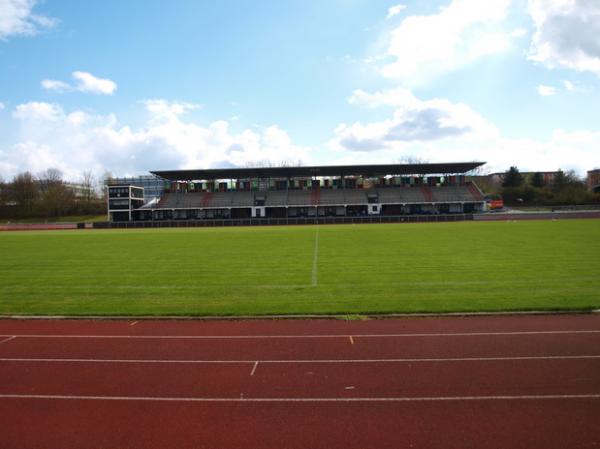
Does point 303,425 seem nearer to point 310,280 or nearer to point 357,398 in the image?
point 357,398

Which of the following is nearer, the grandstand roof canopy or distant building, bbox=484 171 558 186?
the grandstand roof canopy

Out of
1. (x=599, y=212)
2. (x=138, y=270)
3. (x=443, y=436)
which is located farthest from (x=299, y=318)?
(x=599, y=212)

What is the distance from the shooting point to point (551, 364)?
7547 millimetres

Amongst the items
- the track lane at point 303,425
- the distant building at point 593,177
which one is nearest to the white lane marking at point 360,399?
the track lane at point 303,425

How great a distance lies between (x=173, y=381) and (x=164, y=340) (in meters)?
2.46

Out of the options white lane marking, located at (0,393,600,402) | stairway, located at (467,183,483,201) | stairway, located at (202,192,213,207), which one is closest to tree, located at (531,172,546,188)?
stairway, located at (467,183,483,201)

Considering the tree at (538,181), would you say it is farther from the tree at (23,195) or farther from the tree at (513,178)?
the tree at (23,195)

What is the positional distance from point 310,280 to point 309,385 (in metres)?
8.53

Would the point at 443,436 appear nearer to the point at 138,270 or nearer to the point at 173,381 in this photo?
the point at 173,381

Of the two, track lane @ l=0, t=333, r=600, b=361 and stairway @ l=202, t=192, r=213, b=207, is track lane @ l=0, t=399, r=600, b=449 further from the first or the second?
stairway @ l=202, t=192, r=213, b=207

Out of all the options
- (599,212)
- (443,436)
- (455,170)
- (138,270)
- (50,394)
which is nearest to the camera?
(443,436)

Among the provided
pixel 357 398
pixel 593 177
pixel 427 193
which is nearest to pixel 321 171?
pixel 427 193

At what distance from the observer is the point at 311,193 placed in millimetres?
74938

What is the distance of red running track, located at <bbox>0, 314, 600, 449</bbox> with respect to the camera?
548cm
